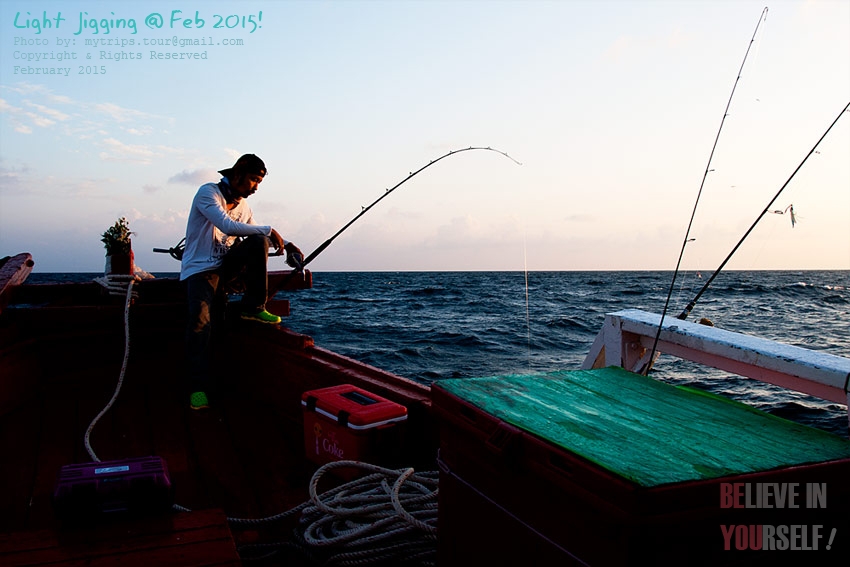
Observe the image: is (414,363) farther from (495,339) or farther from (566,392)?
(566,392)

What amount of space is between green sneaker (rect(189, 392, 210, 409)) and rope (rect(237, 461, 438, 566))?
1674mm

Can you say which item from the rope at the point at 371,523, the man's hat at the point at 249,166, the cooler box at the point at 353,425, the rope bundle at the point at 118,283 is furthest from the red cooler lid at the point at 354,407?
the rope bundle at the point at 118,283

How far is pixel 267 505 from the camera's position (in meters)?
2.86

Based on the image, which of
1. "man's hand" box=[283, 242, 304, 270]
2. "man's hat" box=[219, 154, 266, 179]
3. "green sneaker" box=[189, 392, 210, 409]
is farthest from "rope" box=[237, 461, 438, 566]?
"man's hat" box=[219, 154, 266, 179]

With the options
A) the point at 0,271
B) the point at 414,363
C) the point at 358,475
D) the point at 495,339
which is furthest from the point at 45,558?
the point at 495,339

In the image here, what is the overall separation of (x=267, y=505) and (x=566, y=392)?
1.75 meters

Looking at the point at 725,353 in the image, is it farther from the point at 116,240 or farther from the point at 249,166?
the point at 116,240

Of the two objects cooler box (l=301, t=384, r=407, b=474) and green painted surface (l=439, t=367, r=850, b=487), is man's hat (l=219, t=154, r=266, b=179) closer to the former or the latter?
cooler box (l=301, t=384, r=407, b=474)

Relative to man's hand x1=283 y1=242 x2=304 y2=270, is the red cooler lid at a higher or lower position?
lower

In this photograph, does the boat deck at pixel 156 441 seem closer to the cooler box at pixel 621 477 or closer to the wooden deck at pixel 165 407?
the wooden deck at pixel 165 407

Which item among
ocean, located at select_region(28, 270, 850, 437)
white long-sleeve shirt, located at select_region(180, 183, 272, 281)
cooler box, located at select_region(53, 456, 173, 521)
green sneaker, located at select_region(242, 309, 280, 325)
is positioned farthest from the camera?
ocean, located at select_region(28, 270, 850, 437)

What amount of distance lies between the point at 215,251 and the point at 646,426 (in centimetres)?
338

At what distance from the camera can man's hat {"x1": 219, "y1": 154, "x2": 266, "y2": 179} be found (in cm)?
410

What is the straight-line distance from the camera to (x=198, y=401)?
13.3 feet
